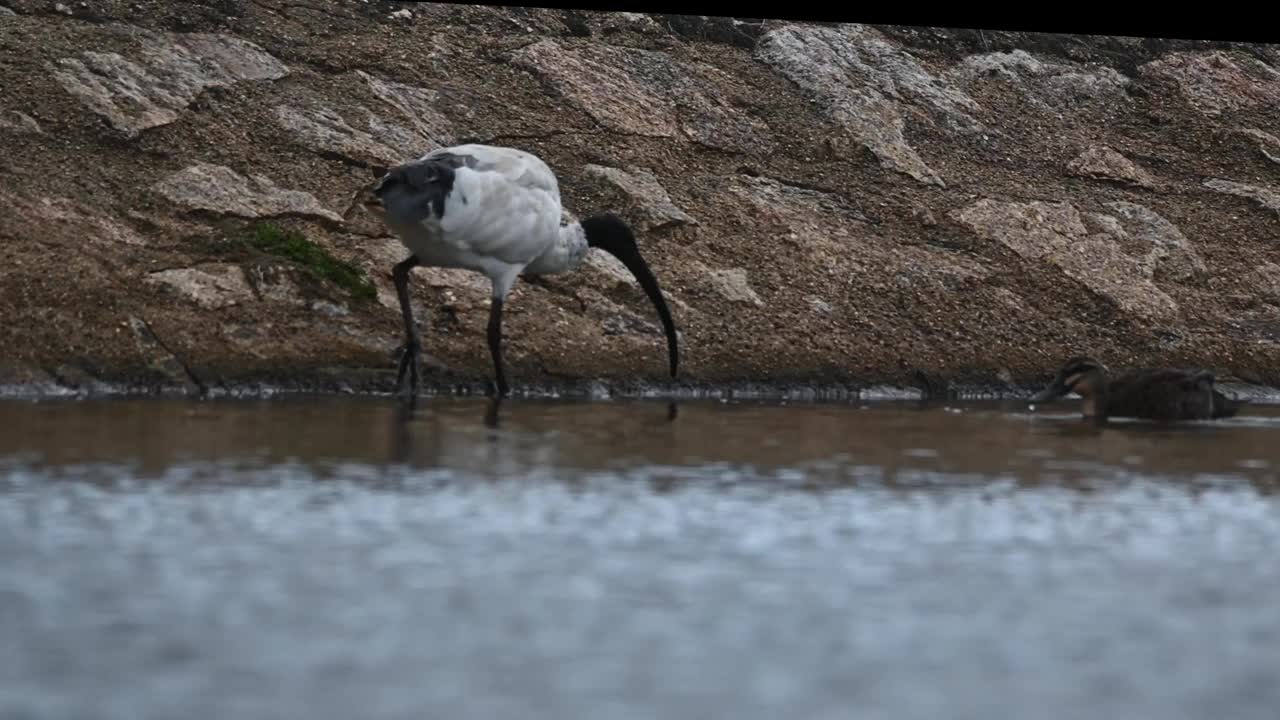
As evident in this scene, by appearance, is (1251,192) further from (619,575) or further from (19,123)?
(619,575)

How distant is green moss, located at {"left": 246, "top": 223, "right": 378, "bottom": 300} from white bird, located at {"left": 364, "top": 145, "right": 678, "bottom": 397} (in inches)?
14.1

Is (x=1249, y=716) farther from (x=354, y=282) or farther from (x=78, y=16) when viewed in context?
(x=78, y=16)

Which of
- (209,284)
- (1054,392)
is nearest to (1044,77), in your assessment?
(1054,392)

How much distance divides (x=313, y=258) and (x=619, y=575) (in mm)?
8146

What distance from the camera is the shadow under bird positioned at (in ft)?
41.0

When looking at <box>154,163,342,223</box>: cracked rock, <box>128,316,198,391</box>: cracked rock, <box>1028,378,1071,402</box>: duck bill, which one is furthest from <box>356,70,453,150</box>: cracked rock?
<box>1028,378,1071,402</box>: duck bill

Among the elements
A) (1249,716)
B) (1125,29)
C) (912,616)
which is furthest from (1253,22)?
(1249,716)

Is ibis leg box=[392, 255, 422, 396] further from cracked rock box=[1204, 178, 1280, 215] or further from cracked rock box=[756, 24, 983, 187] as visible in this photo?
cracked rock box=[1204, 178, 1280, 215]

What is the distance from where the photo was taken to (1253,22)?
9641 millimetres

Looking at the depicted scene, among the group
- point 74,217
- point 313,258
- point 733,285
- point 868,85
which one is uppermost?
point 868,85

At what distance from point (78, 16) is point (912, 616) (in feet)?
41.1

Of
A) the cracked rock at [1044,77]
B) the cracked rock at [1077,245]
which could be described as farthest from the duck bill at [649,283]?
the cracked rock at [1044,77]

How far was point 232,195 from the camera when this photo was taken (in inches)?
596

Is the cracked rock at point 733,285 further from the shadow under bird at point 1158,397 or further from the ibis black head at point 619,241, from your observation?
the shadow under bird at point 1158,397
